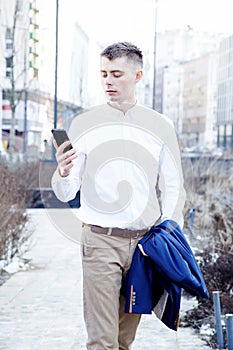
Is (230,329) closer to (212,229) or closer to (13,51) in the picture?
(212,229)

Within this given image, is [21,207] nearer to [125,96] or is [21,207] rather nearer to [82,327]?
[82,327]

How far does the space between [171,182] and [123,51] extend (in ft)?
1.95

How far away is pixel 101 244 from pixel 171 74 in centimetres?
6049

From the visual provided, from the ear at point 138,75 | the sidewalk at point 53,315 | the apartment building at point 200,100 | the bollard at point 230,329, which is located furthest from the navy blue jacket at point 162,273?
the apartment building at point 200,100

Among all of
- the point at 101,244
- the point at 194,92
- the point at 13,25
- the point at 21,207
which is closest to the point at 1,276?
the point at 21,207

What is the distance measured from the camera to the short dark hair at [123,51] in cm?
306

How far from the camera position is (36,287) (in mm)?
6453

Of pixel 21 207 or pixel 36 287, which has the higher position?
pixel 21 207

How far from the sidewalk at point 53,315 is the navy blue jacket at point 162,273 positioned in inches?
12.4

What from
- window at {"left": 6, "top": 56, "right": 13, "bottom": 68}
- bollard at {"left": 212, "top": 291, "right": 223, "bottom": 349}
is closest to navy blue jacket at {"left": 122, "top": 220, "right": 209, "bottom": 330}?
bollard at {"left": 212, "top": 291, "right": 223, "bottom": 349}

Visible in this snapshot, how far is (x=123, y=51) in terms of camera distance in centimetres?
306

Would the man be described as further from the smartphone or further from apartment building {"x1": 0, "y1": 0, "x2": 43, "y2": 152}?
apartment building {"x1": 0, "y1": 0, "x2": 43, "y2": 152}

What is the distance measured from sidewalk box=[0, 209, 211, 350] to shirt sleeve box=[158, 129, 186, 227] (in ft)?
1.33

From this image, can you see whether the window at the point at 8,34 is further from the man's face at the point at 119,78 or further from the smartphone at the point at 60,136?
the smartphone at the point at 60,136
